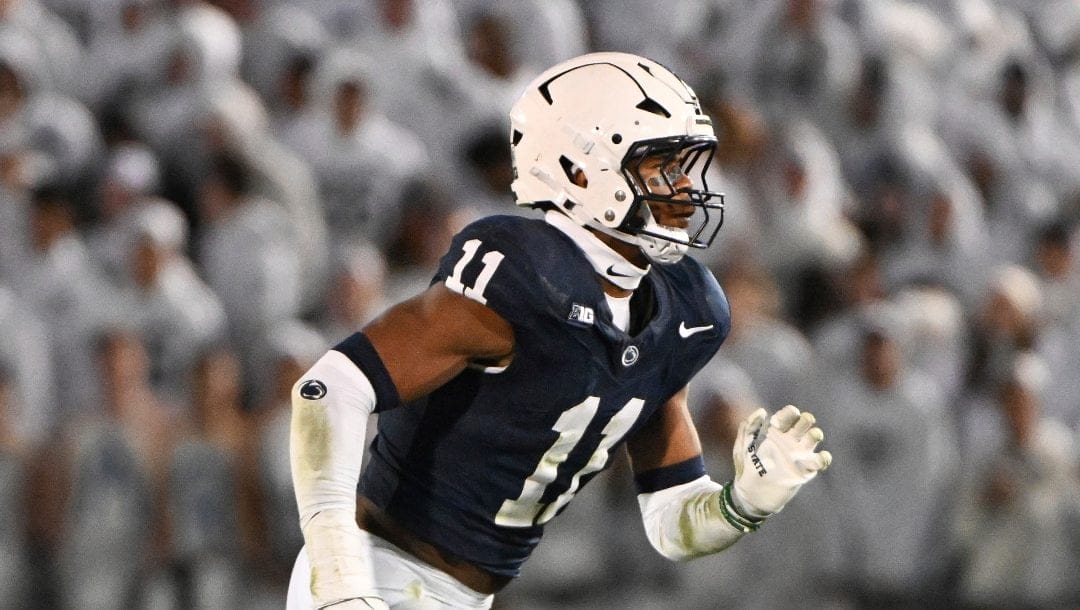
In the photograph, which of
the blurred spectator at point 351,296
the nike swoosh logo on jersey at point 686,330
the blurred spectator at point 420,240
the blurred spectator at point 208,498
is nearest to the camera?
the nike swoosh logo on jersey at point 686,330

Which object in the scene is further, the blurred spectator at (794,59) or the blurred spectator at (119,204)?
the blurred spectator at (794,59)

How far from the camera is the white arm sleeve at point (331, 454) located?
7.71 feet

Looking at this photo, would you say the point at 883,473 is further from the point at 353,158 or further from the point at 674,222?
the point at 674,222

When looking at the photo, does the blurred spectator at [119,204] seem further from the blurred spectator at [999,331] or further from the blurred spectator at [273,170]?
the blurred spectator at [999,331]

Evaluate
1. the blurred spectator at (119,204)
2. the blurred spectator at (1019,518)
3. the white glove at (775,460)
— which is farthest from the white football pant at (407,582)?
the blurred spectator at (1019,518)

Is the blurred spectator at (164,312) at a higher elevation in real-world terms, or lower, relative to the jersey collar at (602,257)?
lower

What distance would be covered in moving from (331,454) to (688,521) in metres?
0.68

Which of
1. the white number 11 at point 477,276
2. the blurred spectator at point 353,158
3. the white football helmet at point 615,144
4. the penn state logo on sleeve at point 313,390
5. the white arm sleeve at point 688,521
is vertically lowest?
the blurred spectator at point 353,158

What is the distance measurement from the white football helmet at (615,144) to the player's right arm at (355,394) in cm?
26

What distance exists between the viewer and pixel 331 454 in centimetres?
238

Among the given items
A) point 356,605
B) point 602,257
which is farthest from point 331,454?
point 602,257

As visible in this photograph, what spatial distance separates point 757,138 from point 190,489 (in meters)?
2.39

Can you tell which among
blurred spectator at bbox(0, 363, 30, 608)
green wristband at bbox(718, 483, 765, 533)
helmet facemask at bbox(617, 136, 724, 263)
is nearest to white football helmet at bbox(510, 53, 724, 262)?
helmet facemask at bbox(617, 136, 724, 263)

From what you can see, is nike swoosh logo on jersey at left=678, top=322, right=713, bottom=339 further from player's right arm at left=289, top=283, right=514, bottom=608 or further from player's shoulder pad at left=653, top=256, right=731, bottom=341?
player's right arm at left=289, top=283, right=514, bottom=608
